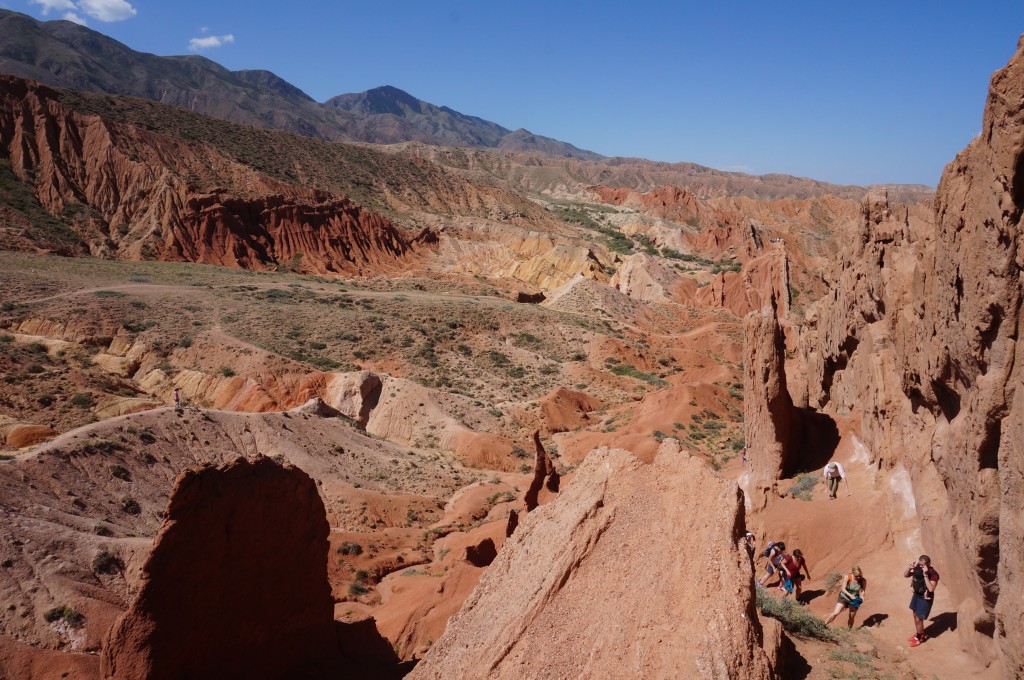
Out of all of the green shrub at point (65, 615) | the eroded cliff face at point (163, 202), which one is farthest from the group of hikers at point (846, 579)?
the eroded cliff face at point (163, 202)

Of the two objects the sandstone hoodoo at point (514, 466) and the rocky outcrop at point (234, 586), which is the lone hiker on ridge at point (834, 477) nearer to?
the sandstone hoodoo at point (514, 466)

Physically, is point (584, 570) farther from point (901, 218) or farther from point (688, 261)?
point (688, 261)

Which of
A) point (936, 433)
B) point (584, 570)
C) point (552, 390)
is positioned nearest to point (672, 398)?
point (552, 390)

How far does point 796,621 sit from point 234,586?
8.93 metres

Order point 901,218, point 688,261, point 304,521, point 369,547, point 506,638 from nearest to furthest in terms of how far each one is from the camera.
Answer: point 506,638 → point 304,521 → point 901,218 → point 369,547 → point 688,261

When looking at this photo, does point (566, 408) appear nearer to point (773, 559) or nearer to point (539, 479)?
point (539, 479)

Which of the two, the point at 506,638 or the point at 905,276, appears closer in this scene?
the point at 506,638

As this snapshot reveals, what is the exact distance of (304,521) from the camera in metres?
12.0

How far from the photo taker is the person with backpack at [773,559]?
1274 cm

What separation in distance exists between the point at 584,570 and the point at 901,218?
49.9 ft

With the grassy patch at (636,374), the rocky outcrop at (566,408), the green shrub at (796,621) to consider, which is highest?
the green shrub at (796,621)

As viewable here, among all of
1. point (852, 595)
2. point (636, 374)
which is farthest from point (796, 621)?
point (636, 374)

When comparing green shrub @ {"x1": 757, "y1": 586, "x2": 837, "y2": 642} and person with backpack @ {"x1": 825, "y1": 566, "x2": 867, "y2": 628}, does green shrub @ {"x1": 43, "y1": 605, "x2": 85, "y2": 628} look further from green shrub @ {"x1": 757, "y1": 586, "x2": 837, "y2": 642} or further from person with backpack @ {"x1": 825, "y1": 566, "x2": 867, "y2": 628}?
person with backpack @ {"x1": 825, "y1": 566, "x2": 867, "y2": 628}

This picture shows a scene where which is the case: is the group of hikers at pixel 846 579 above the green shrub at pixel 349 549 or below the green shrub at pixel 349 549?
above
